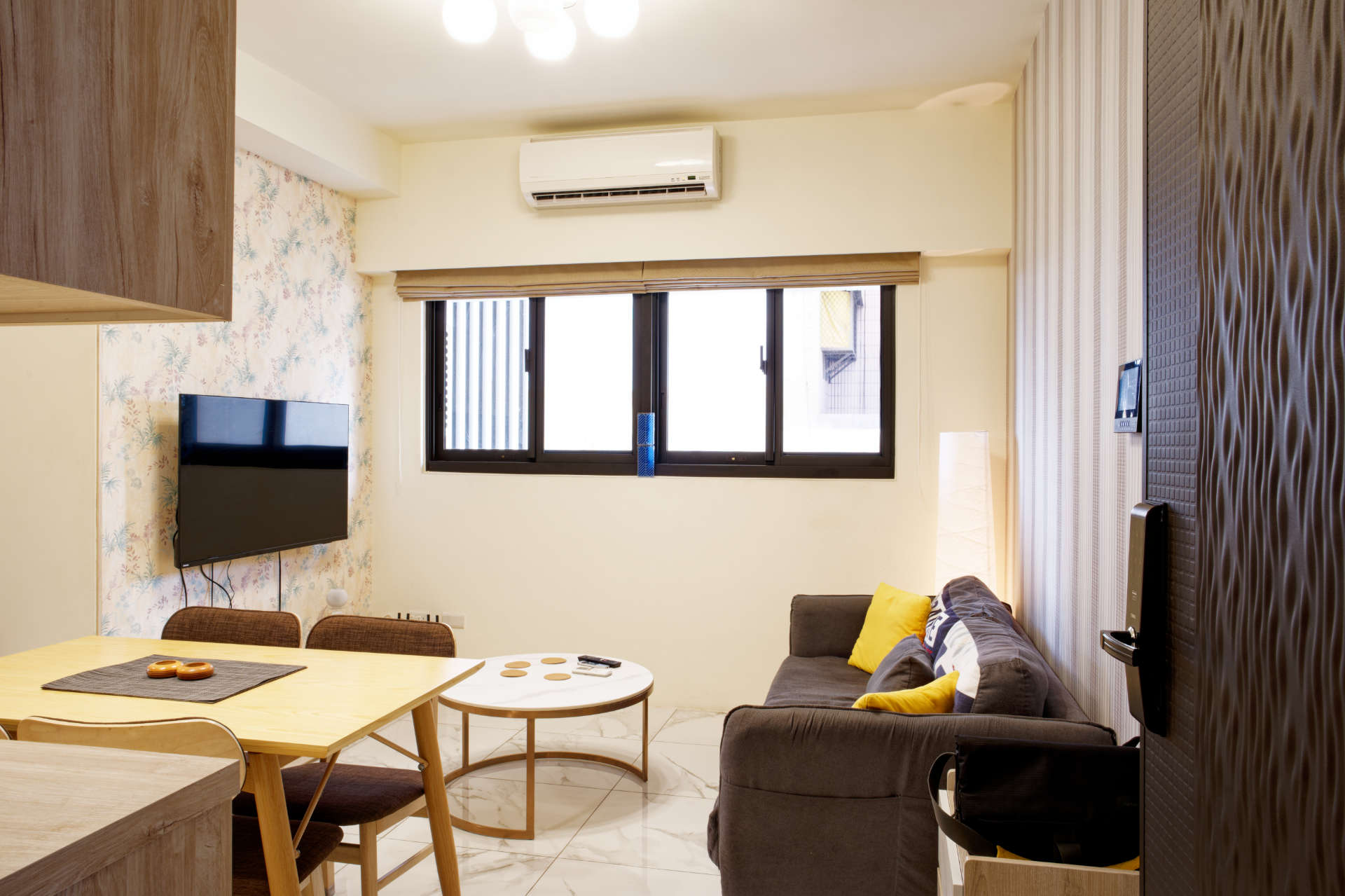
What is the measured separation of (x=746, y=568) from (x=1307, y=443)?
3758 millimetres

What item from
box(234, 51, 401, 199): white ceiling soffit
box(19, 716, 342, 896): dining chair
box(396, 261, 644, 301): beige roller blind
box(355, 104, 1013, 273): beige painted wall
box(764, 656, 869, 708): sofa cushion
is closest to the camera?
box(19, 716, 342, 896): dining chair

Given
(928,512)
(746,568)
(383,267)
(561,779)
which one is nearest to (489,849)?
(561,779)

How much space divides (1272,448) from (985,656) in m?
1.74

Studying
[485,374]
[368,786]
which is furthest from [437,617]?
[368,786]

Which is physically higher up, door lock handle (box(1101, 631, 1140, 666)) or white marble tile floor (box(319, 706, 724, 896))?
door lock handle (box(1101, 631, 1140, 666))

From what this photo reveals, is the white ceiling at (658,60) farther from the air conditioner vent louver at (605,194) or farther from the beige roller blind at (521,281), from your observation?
the beige roller blind at (521,281)

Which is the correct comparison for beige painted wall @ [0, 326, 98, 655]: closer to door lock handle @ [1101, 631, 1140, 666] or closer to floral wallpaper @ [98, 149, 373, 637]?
floral wallpaper @ [98, 149, 373, 637]

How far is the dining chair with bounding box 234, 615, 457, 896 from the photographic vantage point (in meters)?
2.10

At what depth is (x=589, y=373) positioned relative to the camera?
4.53 meters

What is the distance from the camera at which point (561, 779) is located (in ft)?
10.9

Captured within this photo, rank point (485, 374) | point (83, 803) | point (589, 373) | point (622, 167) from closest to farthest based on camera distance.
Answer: point (83, 803)
point (622, 167)
point (589, 373)
point (485, 374)

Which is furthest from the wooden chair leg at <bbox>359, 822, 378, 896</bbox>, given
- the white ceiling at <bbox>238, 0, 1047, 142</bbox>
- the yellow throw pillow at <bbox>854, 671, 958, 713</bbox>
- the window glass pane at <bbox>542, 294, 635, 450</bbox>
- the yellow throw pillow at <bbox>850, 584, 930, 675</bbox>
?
the white ceiling at <bbox>238, 0, 1047, 142</bbox>

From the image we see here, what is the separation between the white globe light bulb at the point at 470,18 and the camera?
2592mm

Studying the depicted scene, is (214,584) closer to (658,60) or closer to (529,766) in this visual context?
(529,766)
